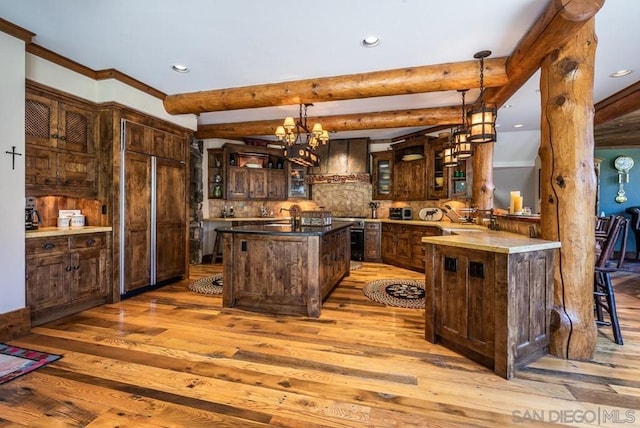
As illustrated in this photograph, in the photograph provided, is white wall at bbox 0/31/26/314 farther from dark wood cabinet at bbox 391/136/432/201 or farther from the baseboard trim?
dark wood cabinet at bbox 391/136/432/201

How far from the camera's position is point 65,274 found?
10.5 ft

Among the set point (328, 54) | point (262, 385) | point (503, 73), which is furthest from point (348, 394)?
point (503, 73)

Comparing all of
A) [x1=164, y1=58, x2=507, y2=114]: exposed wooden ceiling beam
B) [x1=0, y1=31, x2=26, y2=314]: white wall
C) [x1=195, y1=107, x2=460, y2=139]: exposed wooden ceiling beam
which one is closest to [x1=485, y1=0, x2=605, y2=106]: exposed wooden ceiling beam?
[x1=164, y1=58, x2=507, y2=114]: exposed wooden ceiling beam

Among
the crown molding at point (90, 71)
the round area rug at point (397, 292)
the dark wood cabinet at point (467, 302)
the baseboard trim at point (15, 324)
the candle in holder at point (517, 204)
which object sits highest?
the crown molding at point (90, 71)

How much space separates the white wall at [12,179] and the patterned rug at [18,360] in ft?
1.53

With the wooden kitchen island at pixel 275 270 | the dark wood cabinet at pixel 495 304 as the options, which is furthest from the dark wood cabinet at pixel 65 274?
the dark wood cabinet at pixel 495 304

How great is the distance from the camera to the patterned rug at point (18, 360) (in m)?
2.10

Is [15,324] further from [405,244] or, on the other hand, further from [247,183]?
[405,244]

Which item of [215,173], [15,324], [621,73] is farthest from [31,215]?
[621,73]

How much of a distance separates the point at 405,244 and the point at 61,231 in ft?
16.8

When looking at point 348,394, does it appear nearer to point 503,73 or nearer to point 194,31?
point 194,31

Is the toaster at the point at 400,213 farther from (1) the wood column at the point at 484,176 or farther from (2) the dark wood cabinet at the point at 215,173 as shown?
(2) the dark wood cabinet at the point at 215,173

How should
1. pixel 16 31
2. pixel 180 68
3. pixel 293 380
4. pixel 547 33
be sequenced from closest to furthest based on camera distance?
pixel 293 380
pixel 547 33
pixel 16 31
pixel 180 68

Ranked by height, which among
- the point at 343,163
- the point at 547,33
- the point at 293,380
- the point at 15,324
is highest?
the point at 547,33
